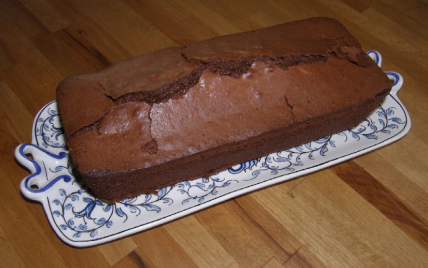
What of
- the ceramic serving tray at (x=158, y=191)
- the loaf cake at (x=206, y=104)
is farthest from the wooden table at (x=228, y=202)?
the loaf cake at (x=206, y=104)

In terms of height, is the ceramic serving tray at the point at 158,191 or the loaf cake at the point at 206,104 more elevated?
the loaf cake at the point at 206,104

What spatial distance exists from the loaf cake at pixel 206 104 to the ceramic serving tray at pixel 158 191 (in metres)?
0.05

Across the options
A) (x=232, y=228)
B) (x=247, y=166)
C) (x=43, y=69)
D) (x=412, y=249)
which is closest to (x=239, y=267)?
(x=232, y=228)

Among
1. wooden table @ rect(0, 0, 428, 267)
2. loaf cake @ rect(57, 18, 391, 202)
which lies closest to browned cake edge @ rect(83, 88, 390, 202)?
loaf cake @ rect(57, 18, 391, 202)

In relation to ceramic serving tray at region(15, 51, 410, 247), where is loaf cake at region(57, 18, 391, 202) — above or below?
above

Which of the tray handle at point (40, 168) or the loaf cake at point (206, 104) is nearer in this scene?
the loaf cake at point (206, 104)

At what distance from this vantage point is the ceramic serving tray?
133 centimetres

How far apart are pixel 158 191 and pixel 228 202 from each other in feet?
1.04

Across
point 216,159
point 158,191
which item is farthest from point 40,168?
point 216,159

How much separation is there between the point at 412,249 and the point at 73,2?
245 cm

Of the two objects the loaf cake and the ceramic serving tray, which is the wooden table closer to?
the ceramic serving tray

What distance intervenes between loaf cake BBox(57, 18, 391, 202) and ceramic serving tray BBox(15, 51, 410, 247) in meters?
0.05

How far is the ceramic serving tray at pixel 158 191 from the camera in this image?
1.33 m

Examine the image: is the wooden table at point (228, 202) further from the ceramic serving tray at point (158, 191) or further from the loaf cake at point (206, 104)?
the loaf cake at point (206, 104)
